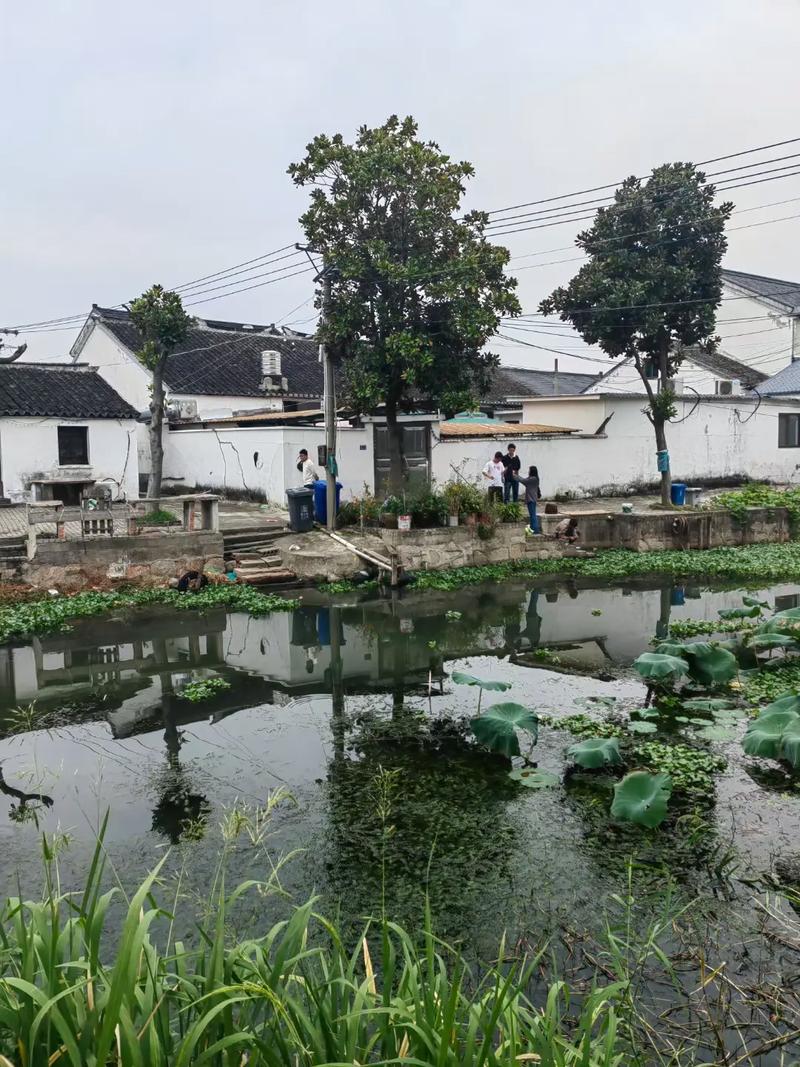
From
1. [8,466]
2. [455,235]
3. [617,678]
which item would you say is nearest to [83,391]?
[8,466]

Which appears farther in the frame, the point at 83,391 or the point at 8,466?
the point at 83,391

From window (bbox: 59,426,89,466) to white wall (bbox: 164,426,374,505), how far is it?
2.77 metres

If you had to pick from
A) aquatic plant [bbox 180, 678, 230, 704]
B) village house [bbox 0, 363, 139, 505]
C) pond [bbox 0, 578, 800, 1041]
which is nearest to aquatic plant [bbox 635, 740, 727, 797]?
pond [bbox 0, 578, 800, 1041]

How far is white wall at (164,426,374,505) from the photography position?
19.4 m

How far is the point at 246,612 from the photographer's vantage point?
1338 cm

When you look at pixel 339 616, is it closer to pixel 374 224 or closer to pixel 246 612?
pixel 246 612

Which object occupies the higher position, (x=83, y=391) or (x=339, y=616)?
(x=83, y=391)

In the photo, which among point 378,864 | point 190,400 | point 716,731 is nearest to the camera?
point 378,864

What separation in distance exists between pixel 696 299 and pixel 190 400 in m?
13.9

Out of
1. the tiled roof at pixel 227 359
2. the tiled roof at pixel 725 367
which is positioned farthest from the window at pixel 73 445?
the tiled roof at pixel 725 367

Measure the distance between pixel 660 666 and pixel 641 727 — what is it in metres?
1.06

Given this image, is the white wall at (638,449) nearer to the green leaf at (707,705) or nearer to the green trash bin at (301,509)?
the green trash bin at (301,509)

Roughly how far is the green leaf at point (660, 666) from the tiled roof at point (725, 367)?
2095 cm

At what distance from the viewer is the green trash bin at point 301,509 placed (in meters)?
16.6
